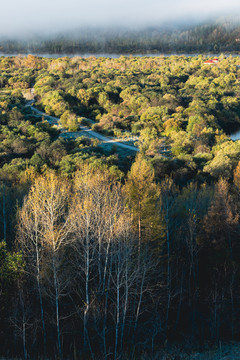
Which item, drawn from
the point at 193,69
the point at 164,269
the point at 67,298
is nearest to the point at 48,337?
the point at 67,298

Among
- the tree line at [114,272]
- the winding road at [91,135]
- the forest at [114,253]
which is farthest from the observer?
the winding road at [91,135]

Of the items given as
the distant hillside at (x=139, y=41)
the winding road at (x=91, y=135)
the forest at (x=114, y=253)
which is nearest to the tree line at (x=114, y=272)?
the forest at (x=114, y=253)

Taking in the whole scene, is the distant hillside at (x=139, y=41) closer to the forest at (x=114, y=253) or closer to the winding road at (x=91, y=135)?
the winding road at (x=91, y=135)

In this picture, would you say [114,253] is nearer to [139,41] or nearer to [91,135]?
[91,135]

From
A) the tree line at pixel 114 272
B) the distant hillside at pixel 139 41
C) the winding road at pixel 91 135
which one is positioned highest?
the distant hillside at pixel 139 41

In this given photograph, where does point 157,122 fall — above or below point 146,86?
below

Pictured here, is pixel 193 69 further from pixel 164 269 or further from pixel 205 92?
pixel 164 269

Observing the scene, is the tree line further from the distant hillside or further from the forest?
the distant hillside

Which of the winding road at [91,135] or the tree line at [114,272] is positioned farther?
the winding road at [91,135]

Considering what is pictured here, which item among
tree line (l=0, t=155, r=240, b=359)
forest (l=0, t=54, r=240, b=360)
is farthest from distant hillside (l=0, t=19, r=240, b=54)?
tree line (l=0, t=155, r=240, b=359)
